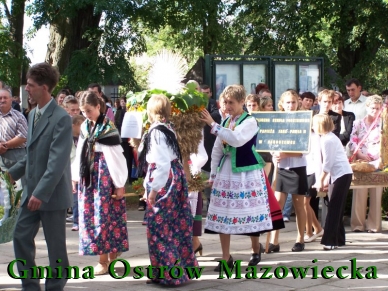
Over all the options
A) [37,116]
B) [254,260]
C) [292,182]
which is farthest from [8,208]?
[292,182]

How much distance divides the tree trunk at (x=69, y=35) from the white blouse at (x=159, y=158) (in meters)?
13.1

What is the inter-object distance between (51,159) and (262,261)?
315cm

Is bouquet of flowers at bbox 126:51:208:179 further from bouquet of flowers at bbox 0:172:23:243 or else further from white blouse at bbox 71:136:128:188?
bouquet of flowers at bbox 0:172:23:243

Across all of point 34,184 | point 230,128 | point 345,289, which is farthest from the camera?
point 230,128

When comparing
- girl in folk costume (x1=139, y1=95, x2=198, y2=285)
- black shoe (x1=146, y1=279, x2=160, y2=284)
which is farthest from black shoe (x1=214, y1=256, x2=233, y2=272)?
black shoe (x1=146, y1=279, x2=160, y2=284)

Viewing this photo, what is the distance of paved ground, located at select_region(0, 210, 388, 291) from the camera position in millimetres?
7340

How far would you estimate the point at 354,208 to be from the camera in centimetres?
1101

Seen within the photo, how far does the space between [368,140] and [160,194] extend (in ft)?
14.9

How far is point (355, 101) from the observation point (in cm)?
1338

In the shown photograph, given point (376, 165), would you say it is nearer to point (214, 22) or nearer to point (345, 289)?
point (345, 289)

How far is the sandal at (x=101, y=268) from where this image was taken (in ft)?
25.8

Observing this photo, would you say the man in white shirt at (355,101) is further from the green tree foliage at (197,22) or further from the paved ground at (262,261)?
the green tree foliage at (197,22)

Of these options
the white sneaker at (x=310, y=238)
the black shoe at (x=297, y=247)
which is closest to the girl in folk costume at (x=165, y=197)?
the black shoe at (x=297, y=247)

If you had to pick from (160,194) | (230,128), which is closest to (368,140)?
(230,128)
